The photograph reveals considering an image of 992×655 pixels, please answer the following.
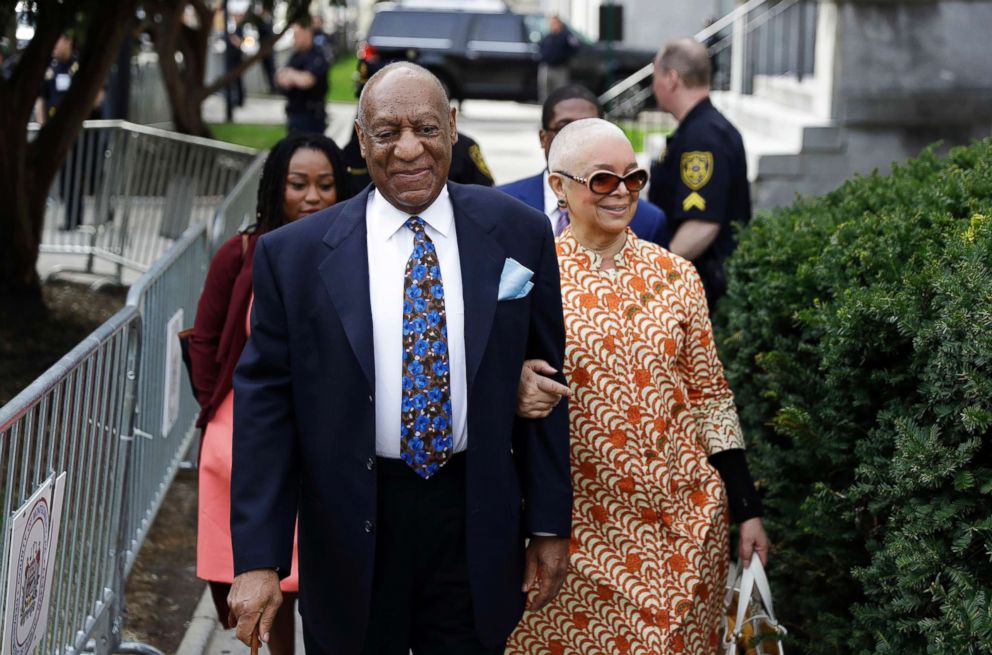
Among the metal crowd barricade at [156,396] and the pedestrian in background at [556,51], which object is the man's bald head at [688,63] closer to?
the metal crowd barricade at [156,396]

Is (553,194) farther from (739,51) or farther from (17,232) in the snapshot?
(739,51)

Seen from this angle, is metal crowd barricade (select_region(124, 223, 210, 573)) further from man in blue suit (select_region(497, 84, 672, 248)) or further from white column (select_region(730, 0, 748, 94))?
white column (select_region(730, 0, 748, 94))

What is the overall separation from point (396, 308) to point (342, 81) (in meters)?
36.3

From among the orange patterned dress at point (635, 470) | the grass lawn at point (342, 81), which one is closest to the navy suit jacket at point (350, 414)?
the orange patterned dress at point (635, 470)

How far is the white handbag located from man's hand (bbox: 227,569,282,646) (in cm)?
146

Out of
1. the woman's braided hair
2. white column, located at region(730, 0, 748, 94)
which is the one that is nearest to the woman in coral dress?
the woman's braided hair

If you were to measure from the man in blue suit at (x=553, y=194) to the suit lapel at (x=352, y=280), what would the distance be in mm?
1950

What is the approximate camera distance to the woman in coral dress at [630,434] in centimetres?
383

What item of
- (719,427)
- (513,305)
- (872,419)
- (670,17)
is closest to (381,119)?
(513,305)

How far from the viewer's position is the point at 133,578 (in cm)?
628

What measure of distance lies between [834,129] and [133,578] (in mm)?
6793

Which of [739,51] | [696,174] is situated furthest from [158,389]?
[739,51]

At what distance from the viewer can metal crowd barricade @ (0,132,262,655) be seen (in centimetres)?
381

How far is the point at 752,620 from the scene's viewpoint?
4.26 m
